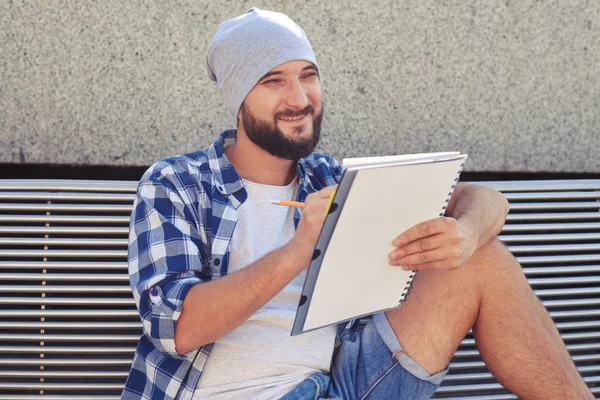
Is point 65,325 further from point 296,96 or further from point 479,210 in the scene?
point 479,210

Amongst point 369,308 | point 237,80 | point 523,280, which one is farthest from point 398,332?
point 237,80

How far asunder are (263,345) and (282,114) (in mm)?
802

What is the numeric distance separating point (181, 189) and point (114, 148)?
3.48ft

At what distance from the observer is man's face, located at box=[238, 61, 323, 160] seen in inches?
109

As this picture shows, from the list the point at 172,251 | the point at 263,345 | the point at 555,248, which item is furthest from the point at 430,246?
the point at 555,248

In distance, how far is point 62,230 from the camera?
308 cm

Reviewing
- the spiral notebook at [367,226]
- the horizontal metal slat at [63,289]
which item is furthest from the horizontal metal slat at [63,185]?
the spiral notebook at [367,226]

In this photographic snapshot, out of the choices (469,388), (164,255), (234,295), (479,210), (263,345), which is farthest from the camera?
(469,388)

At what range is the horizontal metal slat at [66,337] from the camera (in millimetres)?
3025

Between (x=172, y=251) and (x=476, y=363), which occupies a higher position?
(x=476, y=363)

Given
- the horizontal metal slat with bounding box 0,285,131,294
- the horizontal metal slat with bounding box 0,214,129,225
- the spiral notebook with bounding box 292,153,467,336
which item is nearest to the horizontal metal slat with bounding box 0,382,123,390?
the horizontal metal slat with bounding box 0,285,131,294

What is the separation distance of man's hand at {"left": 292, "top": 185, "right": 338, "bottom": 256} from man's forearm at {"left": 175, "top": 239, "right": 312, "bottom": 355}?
1.6 inches

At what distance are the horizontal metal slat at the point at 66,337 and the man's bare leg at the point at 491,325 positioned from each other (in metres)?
1.14

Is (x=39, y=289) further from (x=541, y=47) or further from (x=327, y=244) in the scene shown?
(x=541, y=47)
